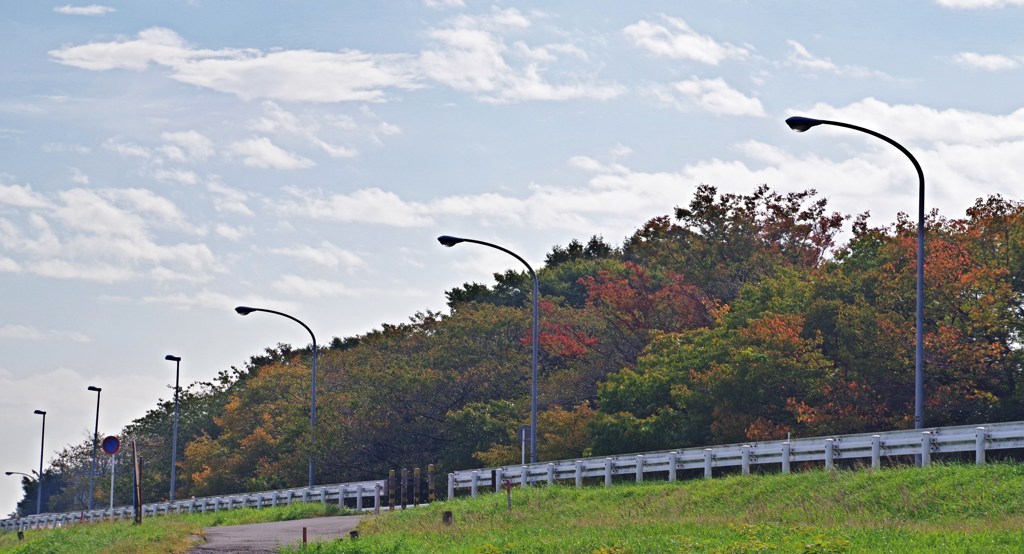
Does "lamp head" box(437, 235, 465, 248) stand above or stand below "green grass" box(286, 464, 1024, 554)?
above

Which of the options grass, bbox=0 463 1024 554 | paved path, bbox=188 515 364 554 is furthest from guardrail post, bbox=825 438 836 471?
paved path, bbox=188 515 364 554

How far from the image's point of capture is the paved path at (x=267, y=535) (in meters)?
26.1

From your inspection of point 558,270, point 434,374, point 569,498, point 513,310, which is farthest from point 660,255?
point 569,498

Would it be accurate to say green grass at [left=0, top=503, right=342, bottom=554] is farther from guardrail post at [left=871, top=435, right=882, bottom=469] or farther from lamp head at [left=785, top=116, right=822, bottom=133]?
lamp head at [left=785, top=116, right=822, bottom=133]

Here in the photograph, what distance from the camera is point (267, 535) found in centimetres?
2964

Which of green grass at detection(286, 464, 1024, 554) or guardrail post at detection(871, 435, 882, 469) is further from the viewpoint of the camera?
guardrail post at detection(871, 435, 882, 469)

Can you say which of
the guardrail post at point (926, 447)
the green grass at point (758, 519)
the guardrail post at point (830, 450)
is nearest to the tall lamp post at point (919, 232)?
the guardrail post at point (926, 447)

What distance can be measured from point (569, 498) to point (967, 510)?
1196 centimetres

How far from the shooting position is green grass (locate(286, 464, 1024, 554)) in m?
17.6

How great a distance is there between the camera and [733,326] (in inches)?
1820

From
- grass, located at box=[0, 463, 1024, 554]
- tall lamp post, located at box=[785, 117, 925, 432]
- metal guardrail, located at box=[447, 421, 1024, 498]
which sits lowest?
grass, located at box=[0, 463, 1024, 554]

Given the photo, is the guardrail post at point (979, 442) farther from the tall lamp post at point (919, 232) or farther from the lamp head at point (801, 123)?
the lamp head at point (801, 123)

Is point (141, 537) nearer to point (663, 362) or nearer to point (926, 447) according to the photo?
point (926, 447)

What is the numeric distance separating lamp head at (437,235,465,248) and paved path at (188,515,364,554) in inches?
347
